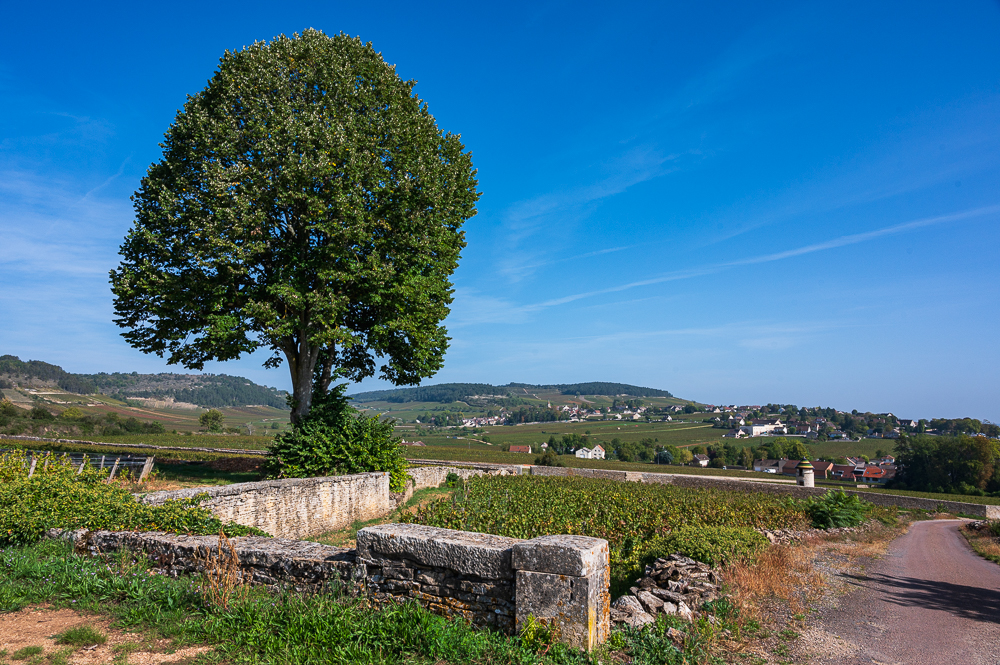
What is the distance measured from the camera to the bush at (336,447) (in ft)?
50.8

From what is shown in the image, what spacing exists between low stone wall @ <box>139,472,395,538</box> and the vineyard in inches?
57.3

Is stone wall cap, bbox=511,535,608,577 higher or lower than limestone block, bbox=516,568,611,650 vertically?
higher

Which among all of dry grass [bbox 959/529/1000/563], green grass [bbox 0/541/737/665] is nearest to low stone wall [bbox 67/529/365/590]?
green grass [bbox 0/541/737/665]

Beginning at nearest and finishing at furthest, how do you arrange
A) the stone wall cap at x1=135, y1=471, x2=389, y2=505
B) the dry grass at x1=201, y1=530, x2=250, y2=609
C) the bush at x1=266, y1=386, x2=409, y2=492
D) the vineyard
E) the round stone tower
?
the dry grass at x1=201, y1=530, x2=250, y2=609, the stone wall cap at x1=135, y1=471, x2=389, y2=505, the vineyard, the bush at x1=266, y1=386, x2=409, y2=492, the round stone tower

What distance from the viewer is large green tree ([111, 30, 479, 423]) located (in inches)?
580

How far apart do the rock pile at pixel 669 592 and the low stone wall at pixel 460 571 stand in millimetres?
→ 1463

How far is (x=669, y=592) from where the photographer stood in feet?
22.6

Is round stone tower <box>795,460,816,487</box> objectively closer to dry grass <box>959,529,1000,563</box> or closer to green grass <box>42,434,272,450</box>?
dry grass <box>959,529,1000,563</box>

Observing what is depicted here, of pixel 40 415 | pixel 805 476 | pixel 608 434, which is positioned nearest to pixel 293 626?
pixel 805 476

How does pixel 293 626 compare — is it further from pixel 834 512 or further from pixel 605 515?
pixel 834 512

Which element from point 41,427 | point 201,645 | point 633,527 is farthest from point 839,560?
point 41,427

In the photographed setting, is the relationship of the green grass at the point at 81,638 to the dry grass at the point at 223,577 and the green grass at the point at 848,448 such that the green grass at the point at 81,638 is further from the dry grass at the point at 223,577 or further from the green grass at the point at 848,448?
the green grass at the point at 848,448

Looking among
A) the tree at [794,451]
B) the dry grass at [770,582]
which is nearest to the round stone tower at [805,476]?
the dry grass at [770,582]

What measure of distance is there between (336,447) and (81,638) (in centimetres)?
1171
